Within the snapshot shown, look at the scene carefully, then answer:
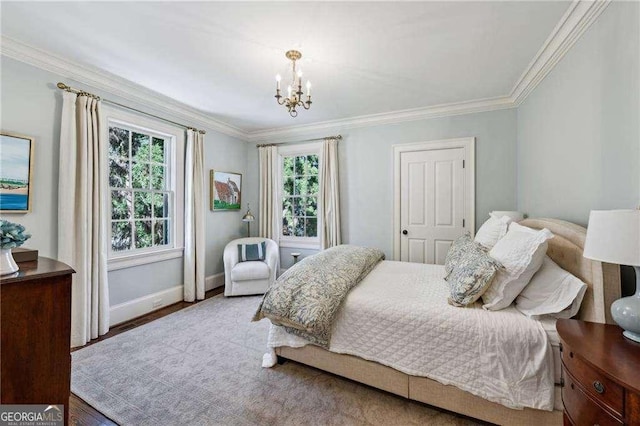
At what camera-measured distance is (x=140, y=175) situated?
337 cm

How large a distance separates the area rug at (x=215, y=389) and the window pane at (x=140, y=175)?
5.61 feet

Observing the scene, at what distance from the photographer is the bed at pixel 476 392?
1471mm

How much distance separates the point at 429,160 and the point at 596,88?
199 cm

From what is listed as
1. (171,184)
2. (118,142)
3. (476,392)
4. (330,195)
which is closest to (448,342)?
(476,392)

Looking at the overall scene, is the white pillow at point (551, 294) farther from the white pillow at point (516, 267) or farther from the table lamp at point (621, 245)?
the table lamp at point (621, 245)

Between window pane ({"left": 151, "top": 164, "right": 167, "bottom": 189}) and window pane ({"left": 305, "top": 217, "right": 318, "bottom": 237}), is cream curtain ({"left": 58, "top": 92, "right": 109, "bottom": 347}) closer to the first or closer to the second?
window pane ({"left": 151, "top": 164, "right": 167, "bottom": 189})

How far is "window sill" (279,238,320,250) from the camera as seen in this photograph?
14.6ft

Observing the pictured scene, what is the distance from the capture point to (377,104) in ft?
11.6

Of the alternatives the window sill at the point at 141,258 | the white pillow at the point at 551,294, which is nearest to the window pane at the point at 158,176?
the window sill at the point at 141,258

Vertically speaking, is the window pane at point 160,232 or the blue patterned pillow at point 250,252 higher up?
the window pane at point 160,232

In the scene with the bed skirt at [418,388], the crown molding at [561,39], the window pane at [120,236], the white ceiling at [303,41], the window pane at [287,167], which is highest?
the white ceiling at [303,41]

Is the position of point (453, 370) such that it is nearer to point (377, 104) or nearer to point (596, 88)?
point (596, 88)

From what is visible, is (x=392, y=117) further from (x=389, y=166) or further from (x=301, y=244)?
(x=301, y=244)

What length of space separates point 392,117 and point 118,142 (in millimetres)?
3487
